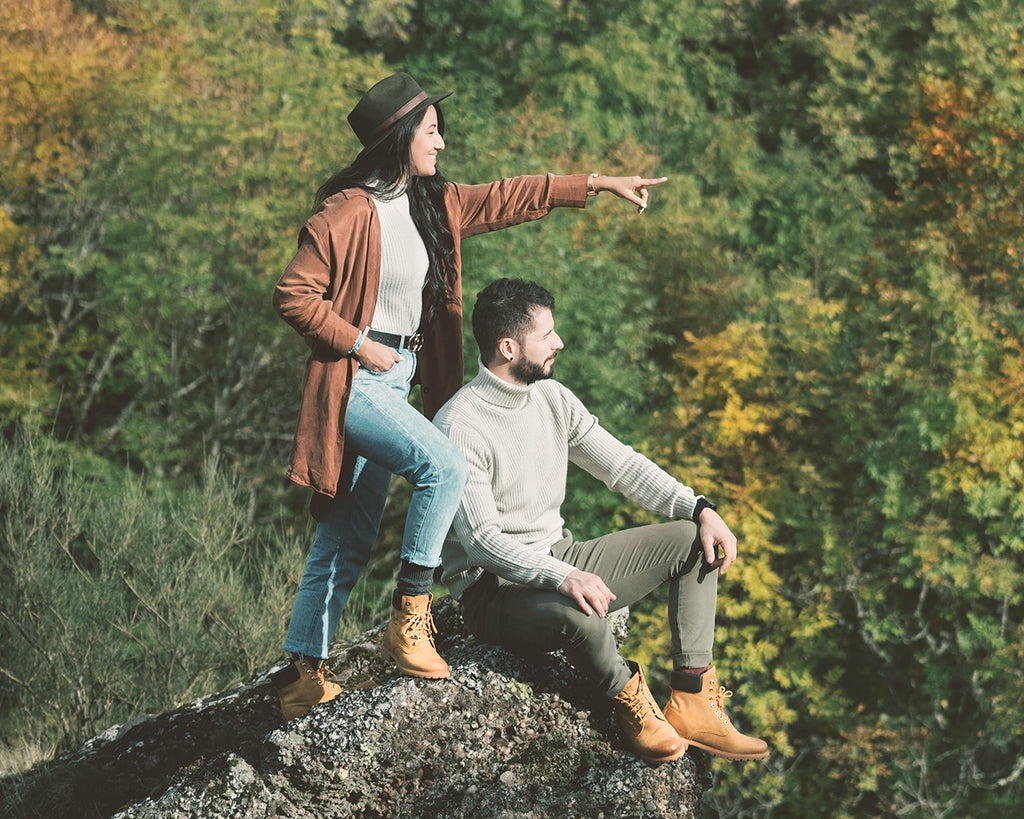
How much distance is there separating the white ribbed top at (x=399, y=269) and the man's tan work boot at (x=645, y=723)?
1.21 m

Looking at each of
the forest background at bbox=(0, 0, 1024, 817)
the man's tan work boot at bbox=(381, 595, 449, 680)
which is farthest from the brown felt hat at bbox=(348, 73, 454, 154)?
the forest background at bbox=(0, 0, 1024, 817)

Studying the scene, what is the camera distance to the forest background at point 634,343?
24.1 feet

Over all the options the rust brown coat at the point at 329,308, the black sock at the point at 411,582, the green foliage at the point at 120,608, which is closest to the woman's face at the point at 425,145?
the rust brown coat at the point at 329,308

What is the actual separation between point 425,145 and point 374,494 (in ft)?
3.46

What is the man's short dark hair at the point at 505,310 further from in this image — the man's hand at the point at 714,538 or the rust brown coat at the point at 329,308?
the man's hand at the point at 714,538

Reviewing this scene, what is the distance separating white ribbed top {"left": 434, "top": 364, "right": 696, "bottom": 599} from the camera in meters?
3.32

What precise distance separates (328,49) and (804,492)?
23.2ft

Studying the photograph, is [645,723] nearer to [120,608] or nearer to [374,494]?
[374,494]

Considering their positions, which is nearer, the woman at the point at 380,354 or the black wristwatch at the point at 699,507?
the woman at the point at 380,354

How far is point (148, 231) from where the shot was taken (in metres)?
11.2

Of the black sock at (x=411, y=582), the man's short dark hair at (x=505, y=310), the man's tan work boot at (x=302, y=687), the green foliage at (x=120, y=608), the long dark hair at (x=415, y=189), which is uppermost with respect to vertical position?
the long dark hair at (x=415, y=189)

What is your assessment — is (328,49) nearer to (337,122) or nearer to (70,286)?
(337,122)

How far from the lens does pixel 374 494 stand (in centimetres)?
360

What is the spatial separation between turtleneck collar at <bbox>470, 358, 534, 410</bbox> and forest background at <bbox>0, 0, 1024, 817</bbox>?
11.3 ft
